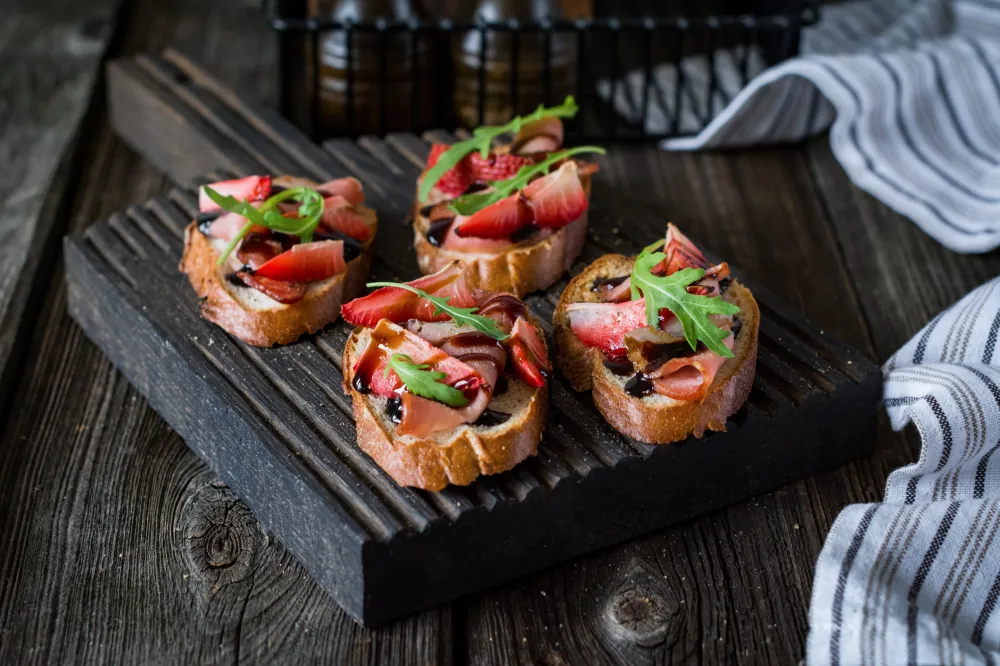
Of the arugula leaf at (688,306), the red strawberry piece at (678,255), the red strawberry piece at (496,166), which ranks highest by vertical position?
the arugula leaf at (688,306)

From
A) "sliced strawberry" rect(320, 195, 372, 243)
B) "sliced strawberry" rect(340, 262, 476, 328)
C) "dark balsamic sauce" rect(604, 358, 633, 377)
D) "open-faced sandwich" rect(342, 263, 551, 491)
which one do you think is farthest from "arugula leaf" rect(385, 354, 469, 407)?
"sliced strawberry" rect(320, 195, 372, 243)

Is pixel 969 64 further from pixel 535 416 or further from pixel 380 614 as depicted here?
pixel 380 614

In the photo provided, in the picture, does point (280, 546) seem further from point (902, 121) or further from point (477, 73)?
point (902, 121)

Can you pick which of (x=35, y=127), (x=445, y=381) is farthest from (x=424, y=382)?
(x=35, y=127)

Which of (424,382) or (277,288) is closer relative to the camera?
(424,382)

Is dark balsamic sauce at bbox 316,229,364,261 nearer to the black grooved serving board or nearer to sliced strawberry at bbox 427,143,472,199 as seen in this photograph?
the black grooved serving board

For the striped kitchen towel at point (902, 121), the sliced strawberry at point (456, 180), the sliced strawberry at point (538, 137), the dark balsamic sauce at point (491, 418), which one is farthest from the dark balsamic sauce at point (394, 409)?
the striped kitchen towel at point (902, 121)

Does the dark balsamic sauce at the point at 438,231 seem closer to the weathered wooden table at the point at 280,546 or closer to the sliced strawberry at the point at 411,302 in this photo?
the sliced strawberry at the point at 411,302
